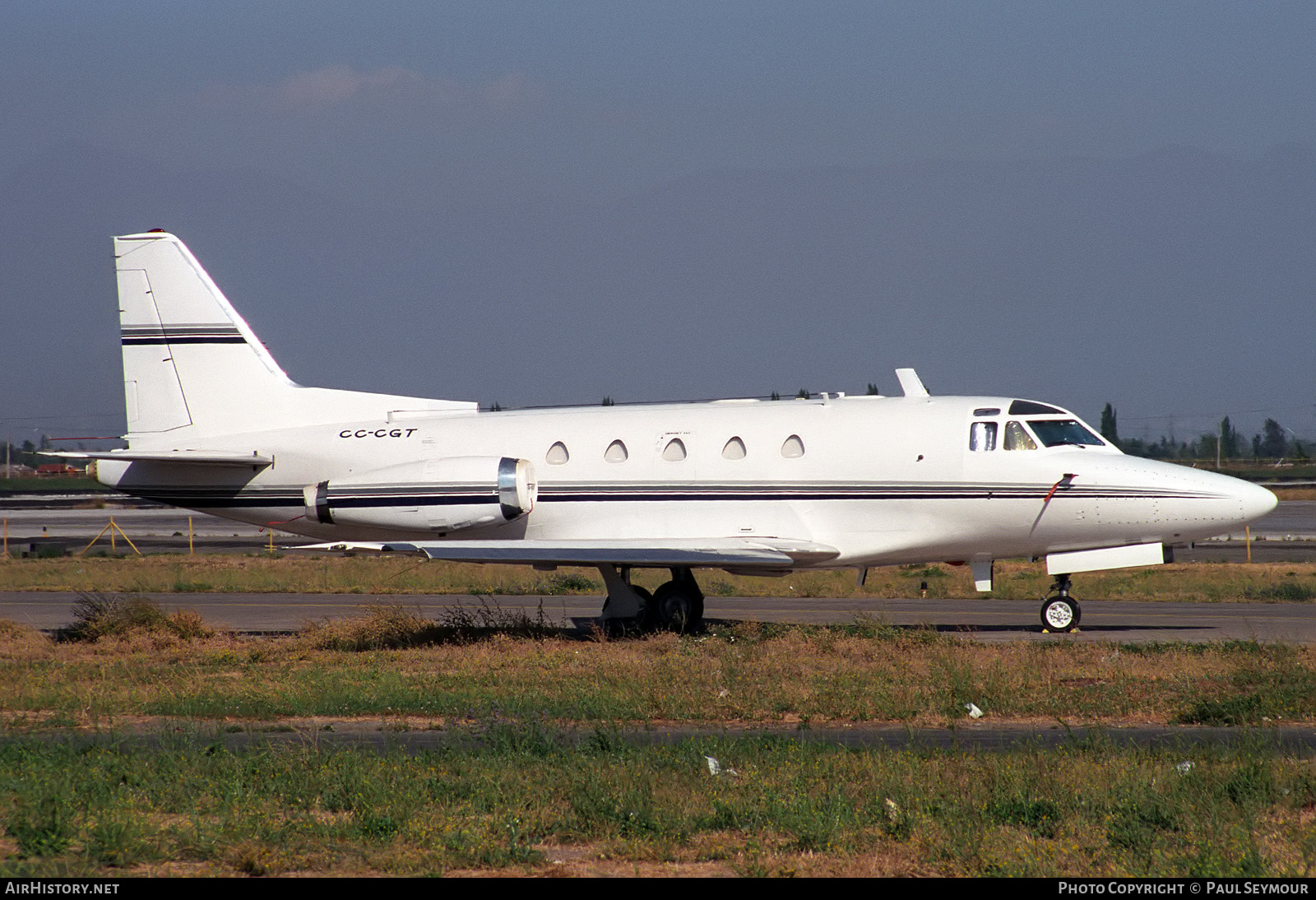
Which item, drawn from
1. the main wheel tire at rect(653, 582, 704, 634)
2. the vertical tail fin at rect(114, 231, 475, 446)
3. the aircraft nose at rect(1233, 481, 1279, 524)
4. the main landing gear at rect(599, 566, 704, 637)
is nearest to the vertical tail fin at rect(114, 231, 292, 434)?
the vertical tail fin at rect(114, 231, 475, 446)

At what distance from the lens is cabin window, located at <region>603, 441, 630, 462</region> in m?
19.8

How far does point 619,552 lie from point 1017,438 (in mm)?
6398

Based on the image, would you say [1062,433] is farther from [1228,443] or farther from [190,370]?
[1228,443]

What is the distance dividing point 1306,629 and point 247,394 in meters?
18.2

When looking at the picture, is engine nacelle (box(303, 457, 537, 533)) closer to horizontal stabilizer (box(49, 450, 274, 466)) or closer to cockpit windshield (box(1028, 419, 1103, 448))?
horizontal stabilizer (box(49, 450, 274, 466))

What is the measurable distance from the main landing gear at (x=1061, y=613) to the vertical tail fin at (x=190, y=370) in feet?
33.8

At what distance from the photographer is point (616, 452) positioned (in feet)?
65.1

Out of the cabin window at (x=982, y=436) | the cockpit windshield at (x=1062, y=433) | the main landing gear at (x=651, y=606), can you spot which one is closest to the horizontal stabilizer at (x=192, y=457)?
the main landing gear at (x=651, y=606)

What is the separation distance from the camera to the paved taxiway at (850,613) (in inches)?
768

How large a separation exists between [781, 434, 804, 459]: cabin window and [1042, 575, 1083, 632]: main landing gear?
4.60 metres

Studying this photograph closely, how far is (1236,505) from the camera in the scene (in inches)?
717

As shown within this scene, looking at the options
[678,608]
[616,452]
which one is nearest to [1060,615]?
[678,608]
